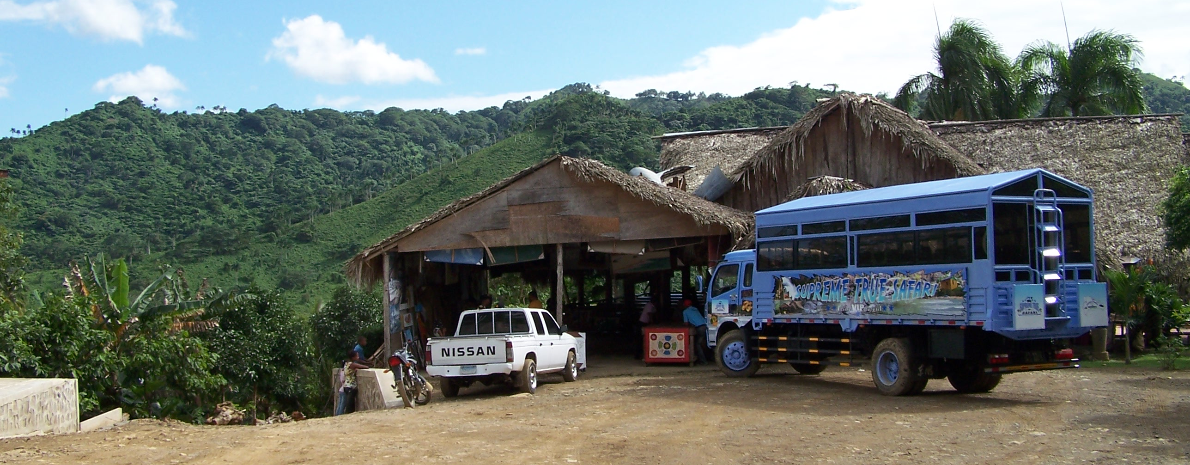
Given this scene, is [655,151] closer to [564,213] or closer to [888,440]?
[564,213]

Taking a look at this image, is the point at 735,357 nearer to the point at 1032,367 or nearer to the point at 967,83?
the point at 1032,367

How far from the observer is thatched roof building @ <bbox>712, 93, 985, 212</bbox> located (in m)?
21.1

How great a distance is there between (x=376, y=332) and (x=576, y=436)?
52.4ft

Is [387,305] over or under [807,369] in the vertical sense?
over

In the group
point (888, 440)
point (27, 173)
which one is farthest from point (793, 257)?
point (27, 173)

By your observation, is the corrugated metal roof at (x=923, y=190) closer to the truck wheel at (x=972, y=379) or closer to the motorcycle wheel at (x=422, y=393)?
the truck wheel at (x=972, y=379)

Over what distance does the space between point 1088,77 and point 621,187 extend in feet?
86.3

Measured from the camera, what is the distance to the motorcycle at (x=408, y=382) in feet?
51.0

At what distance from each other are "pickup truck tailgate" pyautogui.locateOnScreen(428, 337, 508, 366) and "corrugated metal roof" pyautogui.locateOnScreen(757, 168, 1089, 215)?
478 cm

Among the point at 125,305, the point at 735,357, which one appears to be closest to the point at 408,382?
the point at 735,357

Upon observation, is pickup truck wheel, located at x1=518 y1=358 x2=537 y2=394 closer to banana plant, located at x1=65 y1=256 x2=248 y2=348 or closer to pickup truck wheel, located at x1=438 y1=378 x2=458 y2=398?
pickup truck wheel, located at x1=438 y1=378 x2=458 y2=398

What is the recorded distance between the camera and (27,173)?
7456 cm

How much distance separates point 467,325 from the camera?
1669 cm

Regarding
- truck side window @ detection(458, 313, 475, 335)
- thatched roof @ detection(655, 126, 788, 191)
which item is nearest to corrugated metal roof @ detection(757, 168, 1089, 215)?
truck side window @ detection(458, 313, 475, 335)
